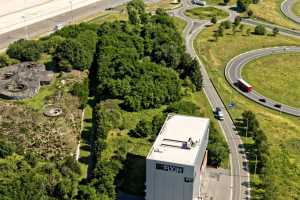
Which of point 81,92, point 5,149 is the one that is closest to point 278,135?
point 81,92

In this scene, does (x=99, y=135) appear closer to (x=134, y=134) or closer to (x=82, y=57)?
(x=134, y=134)

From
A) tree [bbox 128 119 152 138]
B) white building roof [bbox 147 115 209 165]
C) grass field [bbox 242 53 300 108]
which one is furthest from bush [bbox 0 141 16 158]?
grass field [bbox 242 53 300 108]

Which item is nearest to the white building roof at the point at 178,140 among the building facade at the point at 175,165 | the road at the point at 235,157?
the building facade at the point at 175,165

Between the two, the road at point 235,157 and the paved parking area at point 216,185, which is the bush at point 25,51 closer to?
the road at point 235,157

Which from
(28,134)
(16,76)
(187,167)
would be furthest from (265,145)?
(16,76)

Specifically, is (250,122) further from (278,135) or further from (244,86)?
(244,86)

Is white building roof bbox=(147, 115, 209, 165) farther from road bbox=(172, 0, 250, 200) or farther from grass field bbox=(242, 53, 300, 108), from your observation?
grass field bbox=(242, 53, 300, 108)

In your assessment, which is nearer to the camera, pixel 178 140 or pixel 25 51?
pixel 178 140

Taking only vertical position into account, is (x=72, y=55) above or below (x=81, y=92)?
above
